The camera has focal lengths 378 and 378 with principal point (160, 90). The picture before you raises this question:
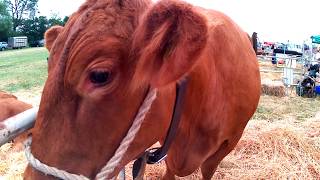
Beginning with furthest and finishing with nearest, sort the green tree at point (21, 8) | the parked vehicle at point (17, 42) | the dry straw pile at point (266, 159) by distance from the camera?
the green tree at point (21, 8) < the parked vehicle at point (17, 42) < the dry straw pile at point (266, 159)

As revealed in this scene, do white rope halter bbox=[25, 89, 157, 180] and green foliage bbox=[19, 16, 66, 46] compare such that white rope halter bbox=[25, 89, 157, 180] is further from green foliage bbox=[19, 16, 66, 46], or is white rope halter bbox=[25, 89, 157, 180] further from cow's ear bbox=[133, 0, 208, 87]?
green foliage bbox=[19, 16, 66, 46]

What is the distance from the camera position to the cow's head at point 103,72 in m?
1.56

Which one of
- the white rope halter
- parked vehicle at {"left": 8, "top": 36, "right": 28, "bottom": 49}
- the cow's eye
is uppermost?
the cow's eye

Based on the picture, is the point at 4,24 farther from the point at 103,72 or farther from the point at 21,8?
the point at 103,72

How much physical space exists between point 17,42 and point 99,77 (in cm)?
5969

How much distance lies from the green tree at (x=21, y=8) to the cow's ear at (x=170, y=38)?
2958 inches

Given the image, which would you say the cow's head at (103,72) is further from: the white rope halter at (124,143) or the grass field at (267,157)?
the grass field at (267,157)

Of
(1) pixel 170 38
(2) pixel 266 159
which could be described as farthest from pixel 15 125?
(2) pixel 266 159

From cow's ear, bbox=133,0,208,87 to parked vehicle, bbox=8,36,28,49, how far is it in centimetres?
5883

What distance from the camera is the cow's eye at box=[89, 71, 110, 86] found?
5.03ft

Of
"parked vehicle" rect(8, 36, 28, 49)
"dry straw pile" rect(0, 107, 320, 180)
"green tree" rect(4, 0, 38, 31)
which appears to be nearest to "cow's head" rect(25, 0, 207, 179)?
"dry straw pile" rect(0, 107, 320, 180)

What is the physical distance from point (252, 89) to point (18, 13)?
79.7 metres

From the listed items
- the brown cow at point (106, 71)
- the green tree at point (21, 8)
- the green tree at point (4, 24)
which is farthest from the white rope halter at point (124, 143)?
the green tree at point (21, 8)

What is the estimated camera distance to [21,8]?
77250mm
